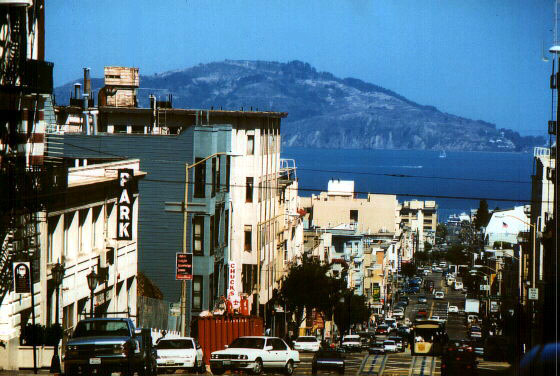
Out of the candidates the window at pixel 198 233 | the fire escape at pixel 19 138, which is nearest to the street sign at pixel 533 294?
the window at pixel 198 233

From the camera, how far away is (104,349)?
26016 mm

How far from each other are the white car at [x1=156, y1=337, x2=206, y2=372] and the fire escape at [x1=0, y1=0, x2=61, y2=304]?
548cm

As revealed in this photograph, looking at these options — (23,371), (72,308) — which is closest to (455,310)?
(72,308)

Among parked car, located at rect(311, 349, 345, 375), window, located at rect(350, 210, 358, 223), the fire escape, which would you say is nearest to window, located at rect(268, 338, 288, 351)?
parked car, located at rect(311, 349, 345, 375)

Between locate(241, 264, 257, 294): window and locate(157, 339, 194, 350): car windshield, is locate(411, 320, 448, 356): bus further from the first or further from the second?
locate(157, 339, 194, 350): car windshield

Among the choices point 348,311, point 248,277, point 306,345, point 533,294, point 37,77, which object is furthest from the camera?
point 348,311

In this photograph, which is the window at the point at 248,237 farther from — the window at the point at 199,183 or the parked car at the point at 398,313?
the parked car at the point at 398,313

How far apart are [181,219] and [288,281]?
28.7 meters

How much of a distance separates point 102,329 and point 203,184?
3231 centimetres

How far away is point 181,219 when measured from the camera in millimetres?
59438

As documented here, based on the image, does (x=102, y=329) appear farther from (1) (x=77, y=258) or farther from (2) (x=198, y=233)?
(2) (x=198, y=233)

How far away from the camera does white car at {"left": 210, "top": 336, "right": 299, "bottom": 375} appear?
116ft

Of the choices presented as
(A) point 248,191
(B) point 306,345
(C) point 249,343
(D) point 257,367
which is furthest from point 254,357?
(A) point 248,191

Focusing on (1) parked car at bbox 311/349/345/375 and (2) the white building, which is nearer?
(1) parked car at bbox 311/349/345/375
